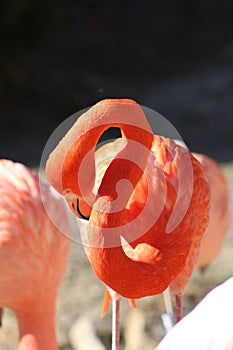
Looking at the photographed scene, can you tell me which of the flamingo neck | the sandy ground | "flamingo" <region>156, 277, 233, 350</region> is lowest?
the sandy ground

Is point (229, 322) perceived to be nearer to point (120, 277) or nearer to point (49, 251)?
point (120, 277)

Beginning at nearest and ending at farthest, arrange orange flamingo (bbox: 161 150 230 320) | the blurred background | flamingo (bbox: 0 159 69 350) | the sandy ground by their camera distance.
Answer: flamingo (bbox: 0 159 69 350) < the sandy ground < orange flamingo (bbox: 161 150 230 320) < the blurred background

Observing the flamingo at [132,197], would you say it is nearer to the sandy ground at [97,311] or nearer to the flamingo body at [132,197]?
the flamingo body at [132,197]

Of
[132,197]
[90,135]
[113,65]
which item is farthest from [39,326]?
[113,65]

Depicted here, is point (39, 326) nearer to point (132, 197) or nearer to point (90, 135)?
point (132, 197)

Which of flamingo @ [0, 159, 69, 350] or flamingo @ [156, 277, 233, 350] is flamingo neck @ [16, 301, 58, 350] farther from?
flamingo @ [156, 277, 233, 350]

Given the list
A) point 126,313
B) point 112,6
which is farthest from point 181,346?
point 112,6

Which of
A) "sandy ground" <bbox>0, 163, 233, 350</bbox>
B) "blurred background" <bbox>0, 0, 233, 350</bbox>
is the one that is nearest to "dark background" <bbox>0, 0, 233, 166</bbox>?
"blurred background" <bbox>0, 0, 233, 350</bbox>
